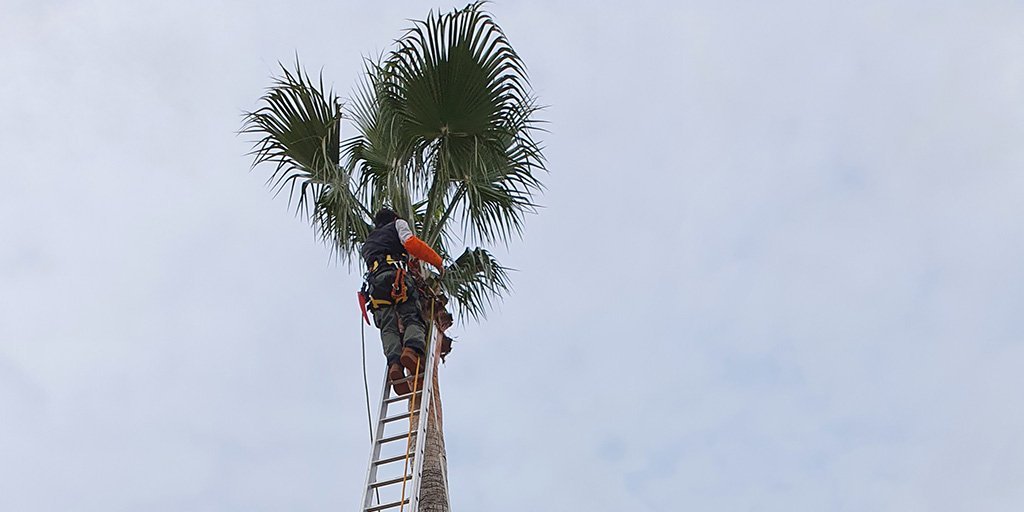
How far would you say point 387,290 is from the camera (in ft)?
28.5

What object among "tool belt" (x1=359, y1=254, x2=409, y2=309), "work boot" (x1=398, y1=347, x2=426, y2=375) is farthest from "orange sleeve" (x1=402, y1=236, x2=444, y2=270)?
"work boot" (x1=398, y1=347, x2=426, y2=375)

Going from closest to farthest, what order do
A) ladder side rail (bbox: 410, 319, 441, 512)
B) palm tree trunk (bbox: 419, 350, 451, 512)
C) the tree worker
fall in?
ladder side rail (bbox: 410, 319, 441, 512), palm tree trunk (bbox: 419, 350, 451, 512), the tree worker

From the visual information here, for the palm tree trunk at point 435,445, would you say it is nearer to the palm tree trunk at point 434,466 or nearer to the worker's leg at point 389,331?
the palm tree trunk at point 434,466

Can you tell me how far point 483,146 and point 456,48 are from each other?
0.77 meters

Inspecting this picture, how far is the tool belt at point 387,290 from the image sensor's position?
8656mm

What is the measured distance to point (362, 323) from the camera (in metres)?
9.05

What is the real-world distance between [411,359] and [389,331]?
310 millimetres

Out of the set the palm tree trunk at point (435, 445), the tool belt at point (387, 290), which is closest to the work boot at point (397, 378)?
the palm tree trunk at point (435, 445)

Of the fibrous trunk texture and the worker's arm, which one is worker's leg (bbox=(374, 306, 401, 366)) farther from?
the worker's arm

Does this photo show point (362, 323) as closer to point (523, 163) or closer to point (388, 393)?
point (388, 393)

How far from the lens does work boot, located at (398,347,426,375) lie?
8.44 m

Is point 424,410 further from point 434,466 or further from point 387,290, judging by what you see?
point 387,290

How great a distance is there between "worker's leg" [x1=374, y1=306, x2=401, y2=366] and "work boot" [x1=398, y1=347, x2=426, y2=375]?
0.08m

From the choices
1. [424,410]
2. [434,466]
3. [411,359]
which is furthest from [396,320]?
[434,466]
